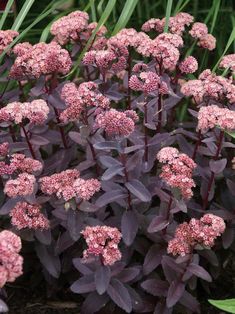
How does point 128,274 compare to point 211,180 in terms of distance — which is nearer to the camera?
point 128,274

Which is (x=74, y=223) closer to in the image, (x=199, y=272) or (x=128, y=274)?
(x=128, y=274)

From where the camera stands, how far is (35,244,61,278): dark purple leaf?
7.06 feet

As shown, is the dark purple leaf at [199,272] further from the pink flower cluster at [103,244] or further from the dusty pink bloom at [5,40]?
the dusty pink bloom at [5,40]

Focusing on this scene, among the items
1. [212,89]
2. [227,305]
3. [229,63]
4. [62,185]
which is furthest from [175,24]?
[227,305]

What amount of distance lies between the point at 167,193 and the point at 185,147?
10.7 inches

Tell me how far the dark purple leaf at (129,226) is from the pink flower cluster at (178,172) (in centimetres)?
26

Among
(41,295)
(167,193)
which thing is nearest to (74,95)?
(167,193)

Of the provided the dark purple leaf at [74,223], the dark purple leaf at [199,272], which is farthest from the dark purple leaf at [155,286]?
the dark purple leaf at [74,223]

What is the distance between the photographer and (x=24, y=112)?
6.64ft

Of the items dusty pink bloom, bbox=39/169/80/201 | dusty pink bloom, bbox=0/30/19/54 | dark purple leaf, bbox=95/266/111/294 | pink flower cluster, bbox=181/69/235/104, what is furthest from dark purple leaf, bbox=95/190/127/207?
dusty pink bloom, bbox=0/30/19/54

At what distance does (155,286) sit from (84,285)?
25 centimetres

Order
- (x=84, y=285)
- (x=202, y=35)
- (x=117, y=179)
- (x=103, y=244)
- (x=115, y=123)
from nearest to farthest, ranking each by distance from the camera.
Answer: (x=103, y=244) < (x=115, y=123) < (x=84, y=285) < (x=117, y=179) < (x=202, y=35)

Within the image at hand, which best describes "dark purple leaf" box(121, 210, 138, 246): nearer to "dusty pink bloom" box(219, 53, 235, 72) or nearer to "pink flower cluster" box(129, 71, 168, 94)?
"pink flower cluster" box(129, 71, 168, 94)

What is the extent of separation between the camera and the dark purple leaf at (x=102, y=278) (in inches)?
74.4
